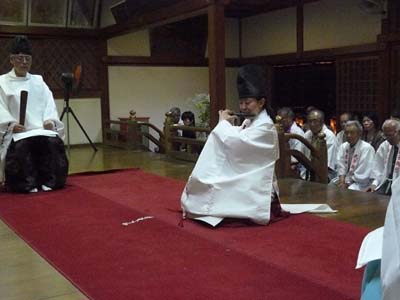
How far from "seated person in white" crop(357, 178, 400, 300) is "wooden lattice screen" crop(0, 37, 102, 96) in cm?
797

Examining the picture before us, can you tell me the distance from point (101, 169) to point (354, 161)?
279 centimetres

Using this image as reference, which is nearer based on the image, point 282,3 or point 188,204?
point 188,204

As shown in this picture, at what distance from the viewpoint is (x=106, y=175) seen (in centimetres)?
539

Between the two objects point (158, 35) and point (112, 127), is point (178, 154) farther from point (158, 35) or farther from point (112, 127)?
point (158, 35)

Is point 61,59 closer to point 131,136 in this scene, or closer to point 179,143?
point 131,136

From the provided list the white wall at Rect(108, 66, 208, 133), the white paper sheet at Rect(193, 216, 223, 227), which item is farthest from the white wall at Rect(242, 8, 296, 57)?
the white paper sheet at Rect(193, 216, 223, 227)

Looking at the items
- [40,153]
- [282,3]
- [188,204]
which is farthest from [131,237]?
[282,3]

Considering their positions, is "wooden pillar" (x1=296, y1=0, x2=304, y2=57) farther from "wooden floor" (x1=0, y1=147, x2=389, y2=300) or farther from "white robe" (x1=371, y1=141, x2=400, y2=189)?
"white robe" (x1=371, y1=141, x2=400, y2=189)

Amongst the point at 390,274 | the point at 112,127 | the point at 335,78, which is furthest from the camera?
the point at 112,127

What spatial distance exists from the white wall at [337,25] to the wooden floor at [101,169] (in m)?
3.51

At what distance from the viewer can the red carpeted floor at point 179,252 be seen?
2.18 metres

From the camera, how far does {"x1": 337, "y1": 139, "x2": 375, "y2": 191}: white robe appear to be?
4895 mm

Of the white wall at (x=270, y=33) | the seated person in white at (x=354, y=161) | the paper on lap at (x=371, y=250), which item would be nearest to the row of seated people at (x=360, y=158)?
the seated person in white at (x=354, y=161)

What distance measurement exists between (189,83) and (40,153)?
5.52 m
